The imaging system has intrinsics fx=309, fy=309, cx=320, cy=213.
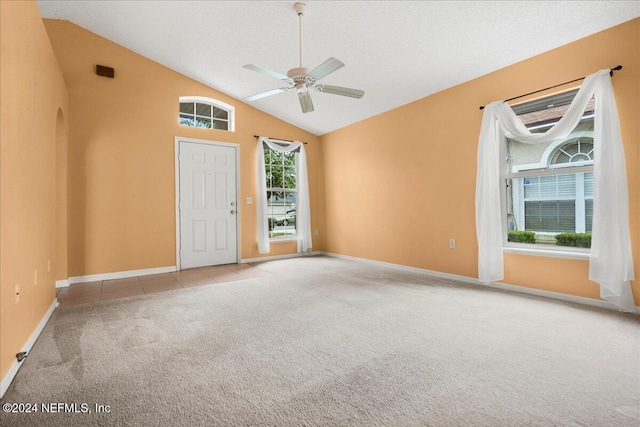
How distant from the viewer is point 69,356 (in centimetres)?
205

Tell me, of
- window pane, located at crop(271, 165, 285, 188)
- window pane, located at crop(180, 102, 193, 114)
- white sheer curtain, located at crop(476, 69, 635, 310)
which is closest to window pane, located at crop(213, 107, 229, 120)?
window pane, located at crop(180, 102, 193, 114)

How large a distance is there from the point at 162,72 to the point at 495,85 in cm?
477

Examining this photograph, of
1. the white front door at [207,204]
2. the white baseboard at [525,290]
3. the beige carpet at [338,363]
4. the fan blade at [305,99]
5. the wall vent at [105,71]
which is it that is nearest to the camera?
the beige carpet at [338,363]

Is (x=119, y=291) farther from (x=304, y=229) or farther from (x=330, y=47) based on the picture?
(x=330, y=47)

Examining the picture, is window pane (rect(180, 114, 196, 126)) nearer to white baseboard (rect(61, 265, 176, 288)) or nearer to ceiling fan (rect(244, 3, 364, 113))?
white baseboard (rect(61, 265, 176, 288))

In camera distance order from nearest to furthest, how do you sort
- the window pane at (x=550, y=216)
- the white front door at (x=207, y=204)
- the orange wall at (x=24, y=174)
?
the orange wall at (x=24, y=174)
the window pane at (x=550, y=216)
the white front door at (x=207, y=204)

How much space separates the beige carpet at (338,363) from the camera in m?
1.45

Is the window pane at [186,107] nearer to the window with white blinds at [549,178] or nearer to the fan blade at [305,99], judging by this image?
the fan blade at [305,99]

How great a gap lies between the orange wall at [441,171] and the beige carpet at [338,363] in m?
0.84

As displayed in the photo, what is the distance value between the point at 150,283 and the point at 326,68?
3507mm

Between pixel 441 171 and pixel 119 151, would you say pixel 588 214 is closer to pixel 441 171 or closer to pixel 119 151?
pixel 441 171

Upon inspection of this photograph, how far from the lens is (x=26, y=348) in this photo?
2.10 meters

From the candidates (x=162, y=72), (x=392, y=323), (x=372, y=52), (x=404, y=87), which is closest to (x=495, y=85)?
(x=404, y=87)

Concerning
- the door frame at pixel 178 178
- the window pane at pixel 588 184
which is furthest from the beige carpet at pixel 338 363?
the door frame at pixel 178 178
